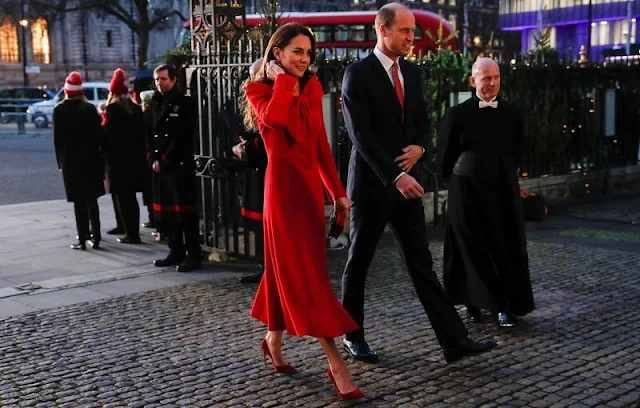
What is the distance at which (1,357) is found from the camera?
17.1 feet

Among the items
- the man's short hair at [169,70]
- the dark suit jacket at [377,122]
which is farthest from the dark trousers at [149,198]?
the dark suit jacket at [377,122]

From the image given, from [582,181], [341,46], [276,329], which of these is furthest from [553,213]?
[341,46]

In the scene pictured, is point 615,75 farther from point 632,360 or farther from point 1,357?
point 1,357

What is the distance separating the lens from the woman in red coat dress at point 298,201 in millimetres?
4359

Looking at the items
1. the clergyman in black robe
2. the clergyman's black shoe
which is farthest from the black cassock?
the clergyman's black shoe

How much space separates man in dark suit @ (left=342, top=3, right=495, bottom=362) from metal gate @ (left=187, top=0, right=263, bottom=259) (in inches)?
111

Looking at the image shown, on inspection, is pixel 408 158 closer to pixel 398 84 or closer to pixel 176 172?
pixel 398 84

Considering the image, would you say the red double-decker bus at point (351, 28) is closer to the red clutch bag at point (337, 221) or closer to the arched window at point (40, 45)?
the red clutch bag at point (337, 221)

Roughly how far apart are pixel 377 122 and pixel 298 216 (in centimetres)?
76

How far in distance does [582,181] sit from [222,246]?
263 inches

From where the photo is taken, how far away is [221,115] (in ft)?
26.2

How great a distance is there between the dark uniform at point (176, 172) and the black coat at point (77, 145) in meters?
1.29

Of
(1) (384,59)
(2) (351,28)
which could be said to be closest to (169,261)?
(1) (384,59)

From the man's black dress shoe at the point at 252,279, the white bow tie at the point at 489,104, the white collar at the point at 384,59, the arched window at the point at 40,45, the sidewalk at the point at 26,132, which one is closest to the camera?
the white collar at the point at 384,59
